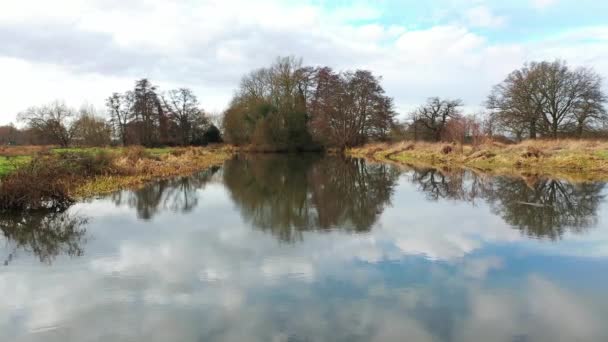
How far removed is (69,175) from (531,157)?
20340 millimetres

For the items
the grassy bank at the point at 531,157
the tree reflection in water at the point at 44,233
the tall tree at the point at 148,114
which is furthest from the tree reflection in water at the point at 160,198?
the tall tree at the point at 148,114

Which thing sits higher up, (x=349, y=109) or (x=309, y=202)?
(x=349, y=109)

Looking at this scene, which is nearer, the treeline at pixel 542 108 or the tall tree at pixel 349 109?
the treeline at pixel 542 108

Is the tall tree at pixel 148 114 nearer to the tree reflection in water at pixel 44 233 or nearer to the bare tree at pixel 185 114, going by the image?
the bare tree at pixel 185 114

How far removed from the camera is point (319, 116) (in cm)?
3797

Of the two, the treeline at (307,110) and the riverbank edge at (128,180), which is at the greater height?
the treeline at (307,110)

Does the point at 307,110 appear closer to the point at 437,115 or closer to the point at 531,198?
the point at 437,115

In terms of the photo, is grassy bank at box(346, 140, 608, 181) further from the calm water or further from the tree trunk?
the calm water

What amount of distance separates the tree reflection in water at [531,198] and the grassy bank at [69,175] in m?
10.1

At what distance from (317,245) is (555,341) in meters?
3.68

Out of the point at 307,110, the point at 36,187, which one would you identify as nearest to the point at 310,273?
the point at 36,187

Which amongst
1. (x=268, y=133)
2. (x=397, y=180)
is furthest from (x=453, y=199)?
(x=268, y=133)

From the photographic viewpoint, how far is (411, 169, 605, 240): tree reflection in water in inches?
316

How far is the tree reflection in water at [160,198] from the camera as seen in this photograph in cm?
1046
